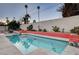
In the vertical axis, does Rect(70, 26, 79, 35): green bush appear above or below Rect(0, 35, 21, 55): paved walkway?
above

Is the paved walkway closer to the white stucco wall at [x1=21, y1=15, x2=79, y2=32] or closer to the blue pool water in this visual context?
the blue pool water

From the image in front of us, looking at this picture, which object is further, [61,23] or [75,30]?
[61,23]

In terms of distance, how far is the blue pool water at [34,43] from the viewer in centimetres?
472

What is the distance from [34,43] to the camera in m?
4.79

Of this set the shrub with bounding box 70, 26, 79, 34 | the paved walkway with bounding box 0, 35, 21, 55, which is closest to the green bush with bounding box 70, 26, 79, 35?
the shrub with bounding box 70, 26, 79, 34

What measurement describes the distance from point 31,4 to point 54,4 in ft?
1.71

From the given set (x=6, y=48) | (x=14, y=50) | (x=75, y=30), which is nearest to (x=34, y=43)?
(x=14, y=50)

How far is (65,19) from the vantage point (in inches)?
189

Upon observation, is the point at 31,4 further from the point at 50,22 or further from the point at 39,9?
the point at 50,22

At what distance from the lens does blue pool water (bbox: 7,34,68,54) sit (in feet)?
15.5

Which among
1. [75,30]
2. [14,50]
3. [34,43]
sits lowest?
[14,50]

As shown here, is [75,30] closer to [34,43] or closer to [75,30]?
[75,30]
